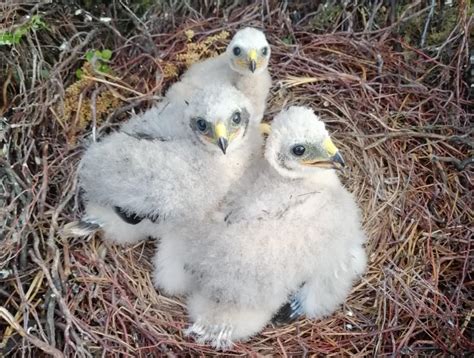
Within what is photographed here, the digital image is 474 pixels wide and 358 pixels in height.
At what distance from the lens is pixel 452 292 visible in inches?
119

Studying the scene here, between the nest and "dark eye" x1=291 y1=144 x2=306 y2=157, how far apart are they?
78cm

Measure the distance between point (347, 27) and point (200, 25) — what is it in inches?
Answer: 32.4

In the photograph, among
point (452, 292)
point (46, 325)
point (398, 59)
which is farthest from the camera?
point (398, 59)

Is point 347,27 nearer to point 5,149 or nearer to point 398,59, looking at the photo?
point 398,59

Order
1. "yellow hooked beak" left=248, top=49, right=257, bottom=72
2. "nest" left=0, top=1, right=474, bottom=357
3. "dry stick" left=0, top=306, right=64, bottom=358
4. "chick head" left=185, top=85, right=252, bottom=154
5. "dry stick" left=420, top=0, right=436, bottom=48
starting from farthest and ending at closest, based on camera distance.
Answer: "dry stick" left=420, top=0, right=436, bottom=48 < "yellow hooked beak" left=248, top=49, right=257, bottom=72 < "nest" left=0, top=1, right=474, bottom=357 < "chick head" left=185, top=85, right=252, bottom=154 < "dry stick" left=0, top=306, right=64, bottom=358

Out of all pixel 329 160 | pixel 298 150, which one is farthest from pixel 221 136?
pixel 329 160

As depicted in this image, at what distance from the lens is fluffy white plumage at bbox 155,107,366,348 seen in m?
2.62

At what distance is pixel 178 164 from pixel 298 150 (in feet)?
1.64

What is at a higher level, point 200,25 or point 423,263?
point 200,25

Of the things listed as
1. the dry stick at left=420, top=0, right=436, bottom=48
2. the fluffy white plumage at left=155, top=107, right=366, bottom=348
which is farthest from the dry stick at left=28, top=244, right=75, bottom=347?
the dry stick at left=420, top=0, right=436, bottom=48

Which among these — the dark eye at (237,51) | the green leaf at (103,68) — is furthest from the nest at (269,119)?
the dark eye at (237,51)

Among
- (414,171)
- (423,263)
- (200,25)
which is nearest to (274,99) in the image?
(200,25)

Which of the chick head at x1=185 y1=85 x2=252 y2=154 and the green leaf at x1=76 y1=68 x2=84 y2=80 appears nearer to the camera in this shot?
the chick head at x1=185 y1=85 x2=252 y2=154

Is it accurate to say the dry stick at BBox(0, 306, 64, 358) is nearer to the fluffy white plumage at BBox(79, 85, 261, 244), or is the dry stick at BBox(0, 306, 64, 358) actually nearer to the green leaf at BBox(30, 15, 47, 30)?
the fluffy white plumage at BBox(79, 85, 261, 244)
